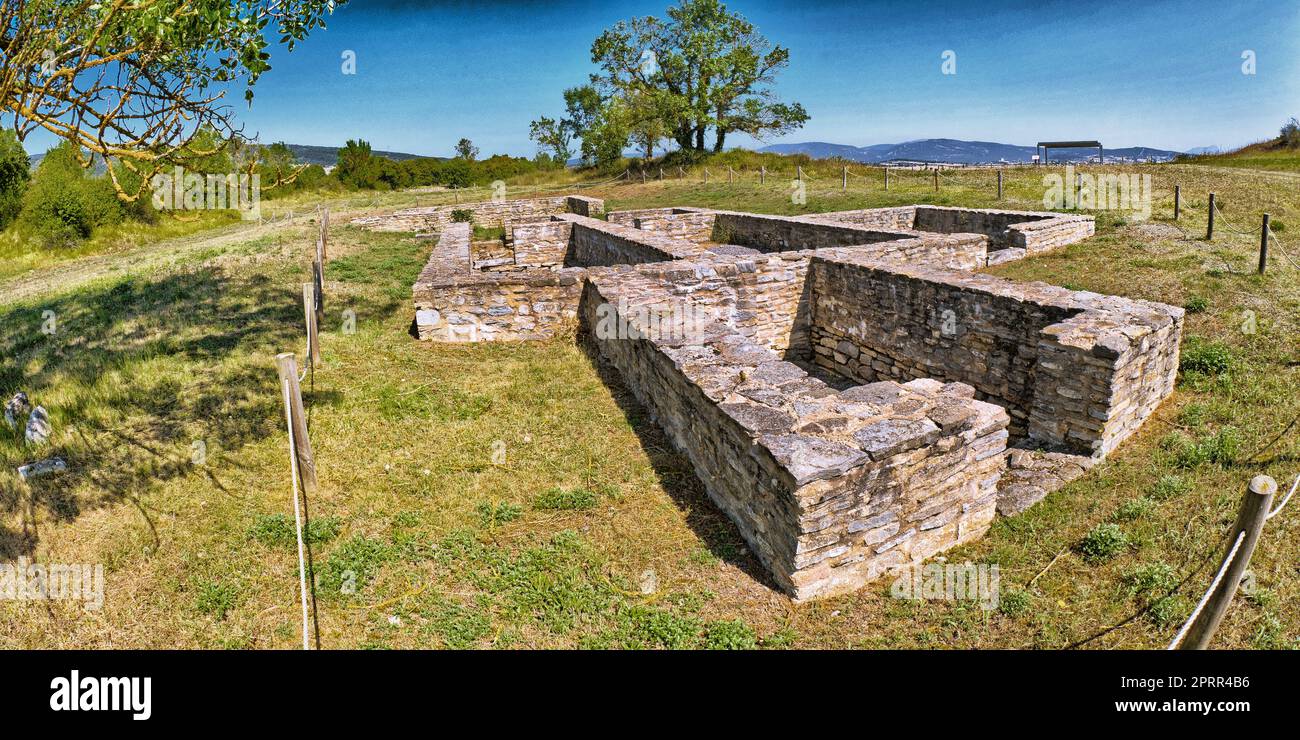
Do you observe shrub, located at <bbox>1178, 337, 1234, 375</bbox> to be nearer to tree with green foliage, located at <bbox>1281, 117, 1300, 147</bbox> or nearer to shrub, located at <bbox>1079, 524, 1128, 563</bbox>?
shrub, located at <bbox>1079, 524, 1128, 563</bbox>

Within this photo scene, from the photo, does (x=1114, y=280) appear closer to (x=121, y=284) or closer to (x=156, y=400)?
(x=156, y=400)

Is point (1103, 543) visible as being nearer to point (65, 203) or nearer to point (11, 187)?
point (65, 203)

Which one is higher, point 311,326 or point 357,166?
point 357,166

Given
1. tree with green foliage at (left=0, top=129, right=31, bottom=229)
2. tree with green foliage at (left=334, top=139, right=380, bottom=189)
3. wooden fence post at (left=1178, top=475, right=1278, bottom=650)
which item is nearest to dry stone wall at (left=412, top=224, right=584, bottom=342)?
wooden fence post at (left=1178, top=475, right=1278, bottom=650)

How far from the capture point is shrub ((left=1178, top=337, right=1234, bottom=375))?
693 cm

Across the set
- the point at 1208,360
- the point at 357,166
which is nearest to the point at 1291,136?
the point at 1208,360

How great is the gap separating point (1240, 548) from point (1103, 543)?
1847 millimetres

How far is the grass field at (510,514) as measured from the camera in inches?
157

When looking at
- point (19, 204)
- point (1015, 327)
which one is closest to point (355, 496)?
point (1015, 327)

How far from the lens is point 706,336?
6.57m

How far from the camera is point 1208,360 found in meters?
7.01

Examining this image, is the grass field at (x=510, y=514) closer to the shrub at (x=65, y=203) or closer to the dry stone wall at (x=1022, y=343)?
the dry stone wall at (x=1022, y=343)

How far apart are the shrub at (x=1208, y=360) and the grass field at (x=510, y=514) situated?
0.02 m
